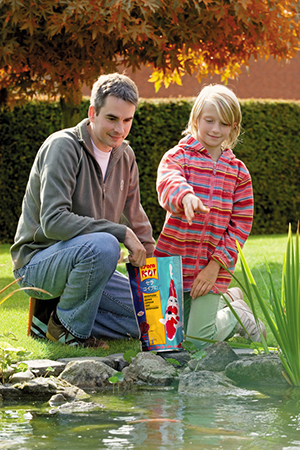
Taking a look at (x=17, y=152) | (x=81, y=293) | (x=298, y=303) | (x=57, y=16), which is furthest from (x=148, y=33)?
(x=17, y=152)

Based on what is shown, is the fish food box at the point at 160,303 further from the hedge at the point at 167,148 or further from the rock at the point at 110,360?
the hedge at the point at 167,148

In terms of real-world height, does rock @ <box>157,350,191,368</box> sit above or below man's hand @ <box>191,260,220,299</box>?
below

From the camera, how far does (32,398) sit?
259 centimetres

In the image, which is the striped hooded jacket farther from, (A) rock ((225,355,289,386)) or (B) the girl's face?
(A) rock ((225,355,289,386))

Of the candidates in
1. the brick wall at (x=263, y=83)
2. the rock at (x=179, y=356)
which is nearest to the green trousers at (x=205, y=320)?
the rock at (x=179, y=356)

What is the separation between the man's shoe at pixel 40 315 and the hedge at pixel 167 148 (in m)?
5.09

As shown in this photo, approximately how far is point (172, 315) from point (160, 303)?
0.28ft

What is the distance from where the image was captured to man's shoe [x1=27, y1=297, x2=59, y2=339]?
3400mm

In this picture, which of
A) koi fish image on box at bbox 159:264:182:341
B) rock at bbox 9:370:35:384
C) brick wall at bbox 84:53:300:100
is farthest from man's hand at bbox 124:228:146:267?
brick wall at bbox 84:53:300:100

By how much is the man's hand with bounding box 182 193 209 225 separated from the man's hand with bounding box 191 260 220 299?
53 cm

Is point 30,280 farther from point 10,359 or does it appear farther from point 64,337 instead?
point 10,359

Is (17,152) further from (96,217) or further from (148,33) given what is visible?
(96,217)

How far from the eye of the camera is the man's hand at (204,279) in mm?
3291

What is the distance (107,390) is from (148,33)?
317 cm
